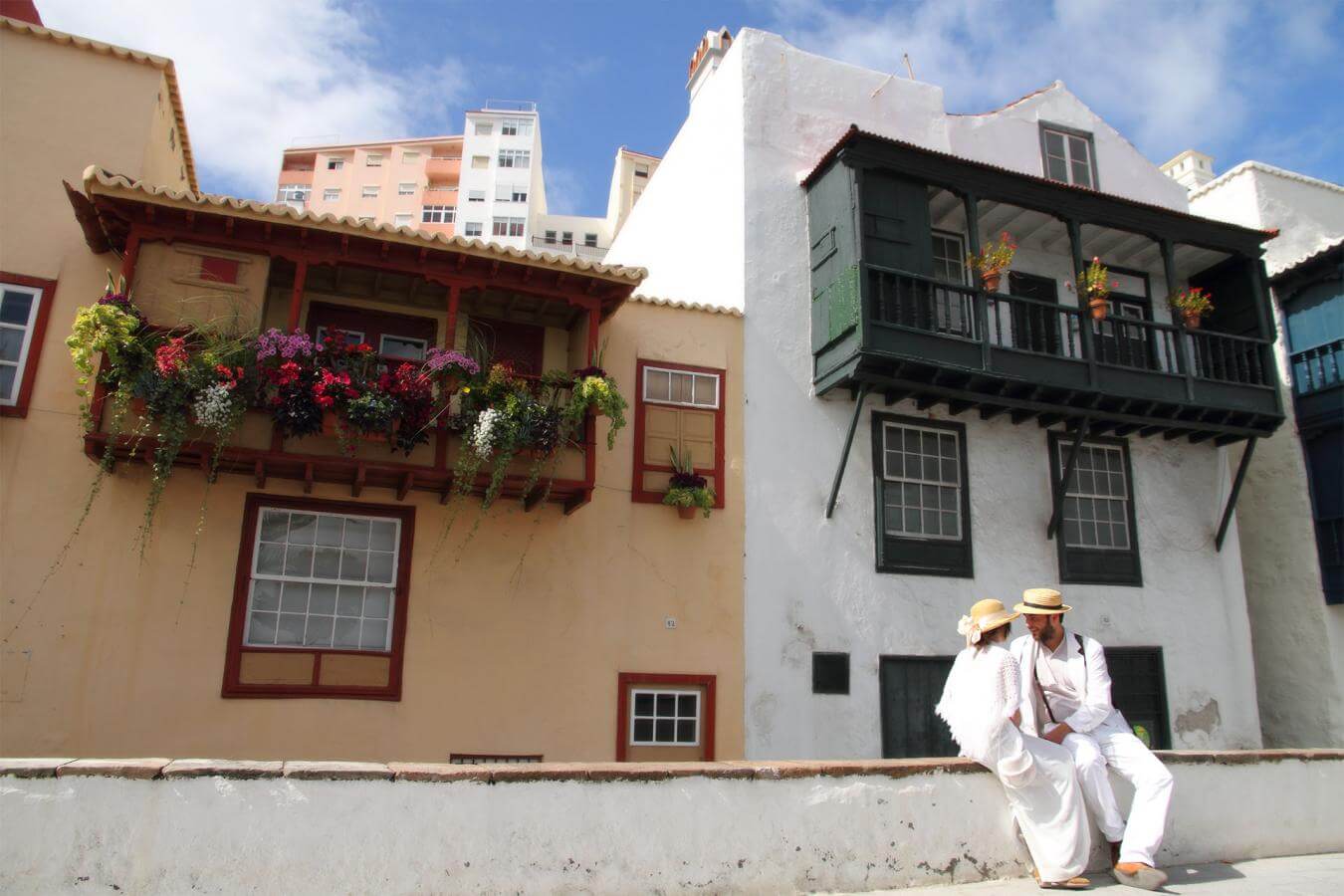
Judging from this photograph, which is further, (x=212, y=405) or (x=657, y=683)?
(x=657, y=683)

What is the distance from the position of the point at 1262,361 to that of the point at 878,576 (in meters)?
7.16

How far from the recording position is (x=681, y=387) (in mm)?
12555

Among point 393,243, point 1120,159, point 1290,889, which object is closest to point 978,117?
point 1120,159

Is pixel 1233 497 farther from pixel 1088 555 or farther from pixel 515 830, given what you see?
pixel 515 830

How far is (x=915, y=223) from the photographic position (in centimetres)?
1323

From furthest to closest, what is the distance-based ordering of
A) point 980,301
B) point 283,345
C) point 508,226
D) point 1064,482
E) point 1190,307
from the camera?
point 508,226 → point 1190,307 → point 1064,482 → point 980,301 → point 283,345

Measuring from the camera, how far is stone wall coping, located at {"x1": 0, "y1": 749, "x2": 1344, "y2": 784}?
5027 millimetres

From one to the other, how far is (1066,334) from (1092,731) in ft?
28.3

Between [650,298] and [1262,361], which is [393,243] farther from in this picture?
[1262,361]

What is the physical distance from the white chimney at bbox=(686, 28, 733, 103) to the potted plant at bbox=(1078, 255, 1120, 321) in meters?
7.12

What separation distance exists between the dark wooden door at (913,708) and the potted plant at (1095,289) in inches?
210

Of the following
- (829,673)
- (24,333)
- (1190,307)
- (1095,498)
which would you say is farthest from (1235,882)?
(24,333)

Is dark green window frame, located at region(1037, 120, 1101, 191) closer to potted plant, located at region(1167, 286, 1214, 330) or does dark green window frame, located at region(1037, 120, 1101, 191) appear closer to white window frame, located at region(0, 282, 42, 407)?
potted plant, located at region(1167, 286, 1214, 330)

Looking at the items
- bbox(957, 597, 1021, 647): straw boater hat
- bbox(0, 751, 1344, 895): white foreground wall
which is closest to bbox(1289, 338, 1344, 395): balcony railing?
bbox(0, 751, 1344, 895): white foreground wall
